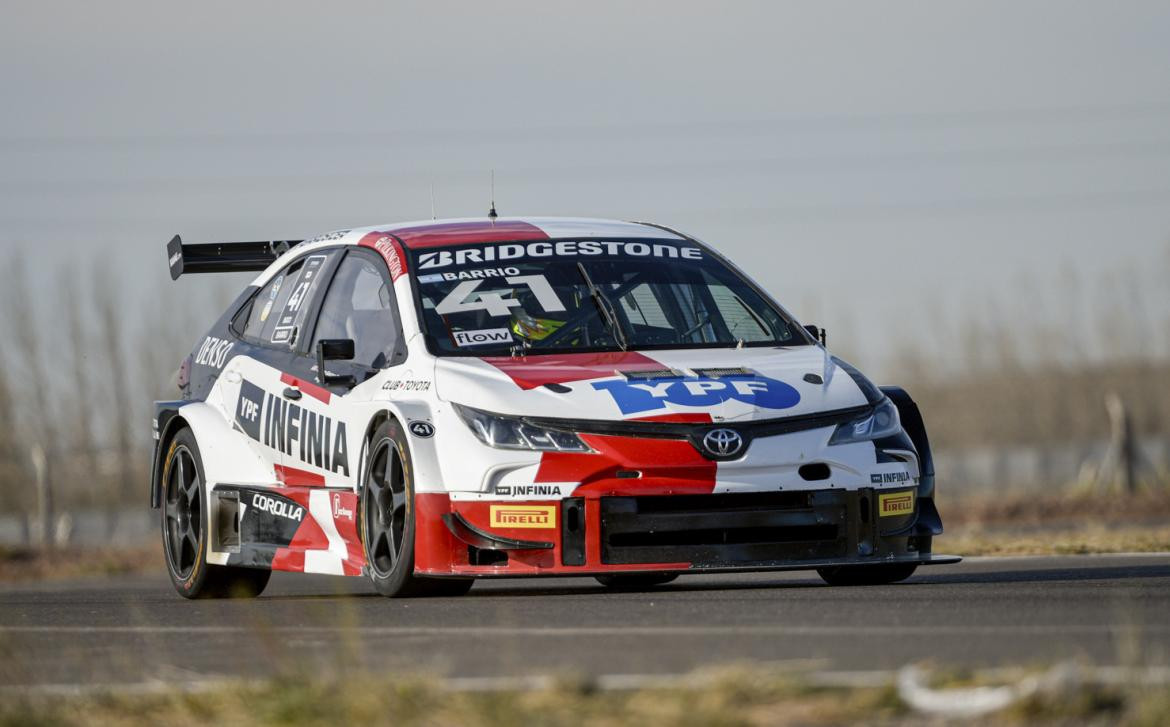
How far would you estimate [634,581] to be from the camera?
1068 centimetres

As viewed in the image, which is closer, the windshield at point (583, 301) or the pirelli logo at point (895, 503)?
the pirelli logo at point (895, 503)

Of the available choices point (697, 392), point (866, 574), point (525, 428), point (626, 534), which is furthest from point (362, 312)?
point (866, 574)

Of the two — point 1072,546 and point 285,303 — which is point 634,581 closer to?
point 285,303

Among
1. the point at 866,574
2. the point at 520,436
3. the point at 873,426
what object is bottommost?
the point at 866,574

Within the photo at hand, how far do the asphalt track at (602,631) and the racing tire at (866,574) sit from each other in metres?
0.17

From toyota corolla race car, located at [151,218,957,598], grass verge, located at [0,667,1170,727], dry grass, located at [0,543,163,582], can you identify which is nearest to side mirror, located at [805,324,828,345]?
toyota corolla race car, located at [151,218,957,598]

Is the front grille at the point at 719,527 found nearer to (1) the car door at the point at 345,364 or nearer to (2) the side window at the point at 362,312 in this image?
(1) the car door at the point at 345,364

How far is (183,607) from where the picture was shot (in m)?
9.22

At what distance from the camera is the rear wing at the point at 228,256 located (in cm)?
1146

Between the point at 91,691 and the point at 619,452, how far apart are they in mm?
3251

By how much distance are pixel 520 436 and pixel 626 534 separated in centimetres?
57

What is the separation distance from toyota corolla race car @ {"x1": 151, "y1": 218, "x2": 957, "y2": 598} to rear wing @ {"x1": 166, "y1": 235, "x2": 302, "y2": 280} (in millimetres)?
681

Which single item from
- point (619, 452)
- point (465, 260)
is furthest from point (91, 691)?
point (465, 260)

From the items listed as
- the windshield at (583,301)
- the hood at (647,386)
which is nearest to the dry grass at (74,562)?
the windshield at (583,301)
